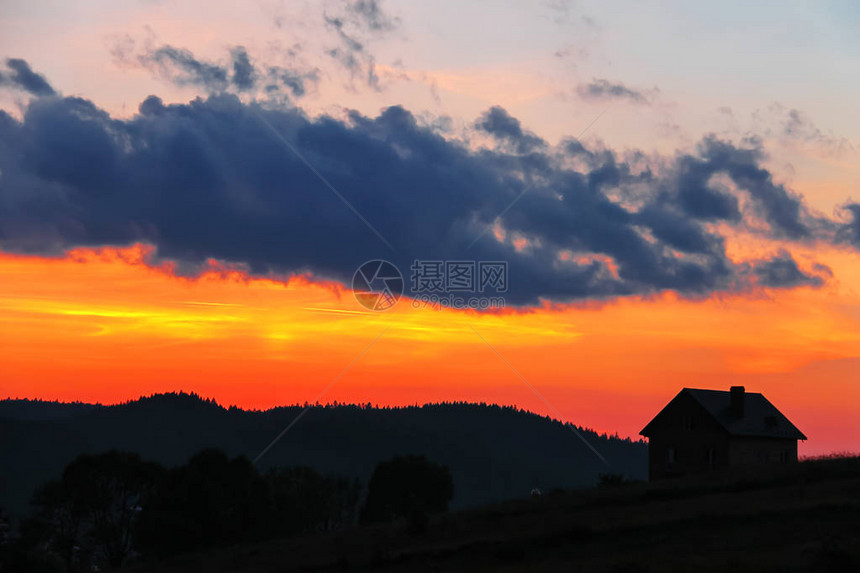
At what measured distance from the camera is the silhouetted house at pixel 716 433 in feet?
284

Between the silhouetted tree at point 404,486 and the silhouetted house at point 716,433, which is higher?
the silhouetted house at point 716,433

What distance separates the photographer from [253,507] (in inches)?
4067

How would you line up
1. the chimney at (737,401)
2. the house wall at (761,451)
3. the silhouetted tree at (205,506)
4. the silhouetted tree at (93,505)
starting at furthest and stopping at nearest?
the silhouetted tree at (93,505) → the silhouetted tree at (205,506) → the chimney at (737,401) → the house wall at (761,451)

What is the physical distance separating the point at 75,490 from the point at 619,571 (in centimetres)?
7877

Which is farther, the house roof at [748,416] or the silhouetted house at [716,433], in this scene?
the house roof at [748,416]

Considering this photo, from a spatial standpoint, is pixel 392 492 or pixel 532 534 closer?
pixel 532 534

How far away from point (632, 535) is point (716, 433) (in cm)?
4129

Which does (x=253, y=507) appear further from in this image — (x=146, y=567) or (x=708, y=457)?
(x=708, y=457)

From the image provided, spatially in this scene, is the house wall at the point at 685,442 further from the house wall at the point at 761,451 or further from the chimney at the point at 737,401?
the chimney at the point at 737,401

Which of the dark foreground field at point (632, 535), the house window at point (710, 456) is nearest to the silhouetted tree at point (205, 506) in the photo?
the dark foreground field at point (632, 535)

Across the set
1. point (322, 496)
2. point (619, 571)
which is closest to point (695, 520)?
point (619, 571)

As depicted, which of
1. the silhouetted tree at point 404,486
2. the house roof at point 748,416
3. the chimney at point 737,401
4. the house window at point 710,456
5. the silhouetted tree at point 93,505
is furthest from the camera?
the silhouetted tree at point 404,486

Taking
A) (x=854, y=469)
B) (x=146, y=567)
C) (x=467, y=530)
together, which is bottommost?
(x=146, y=567)

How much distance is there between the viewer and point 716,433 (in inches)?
3428
